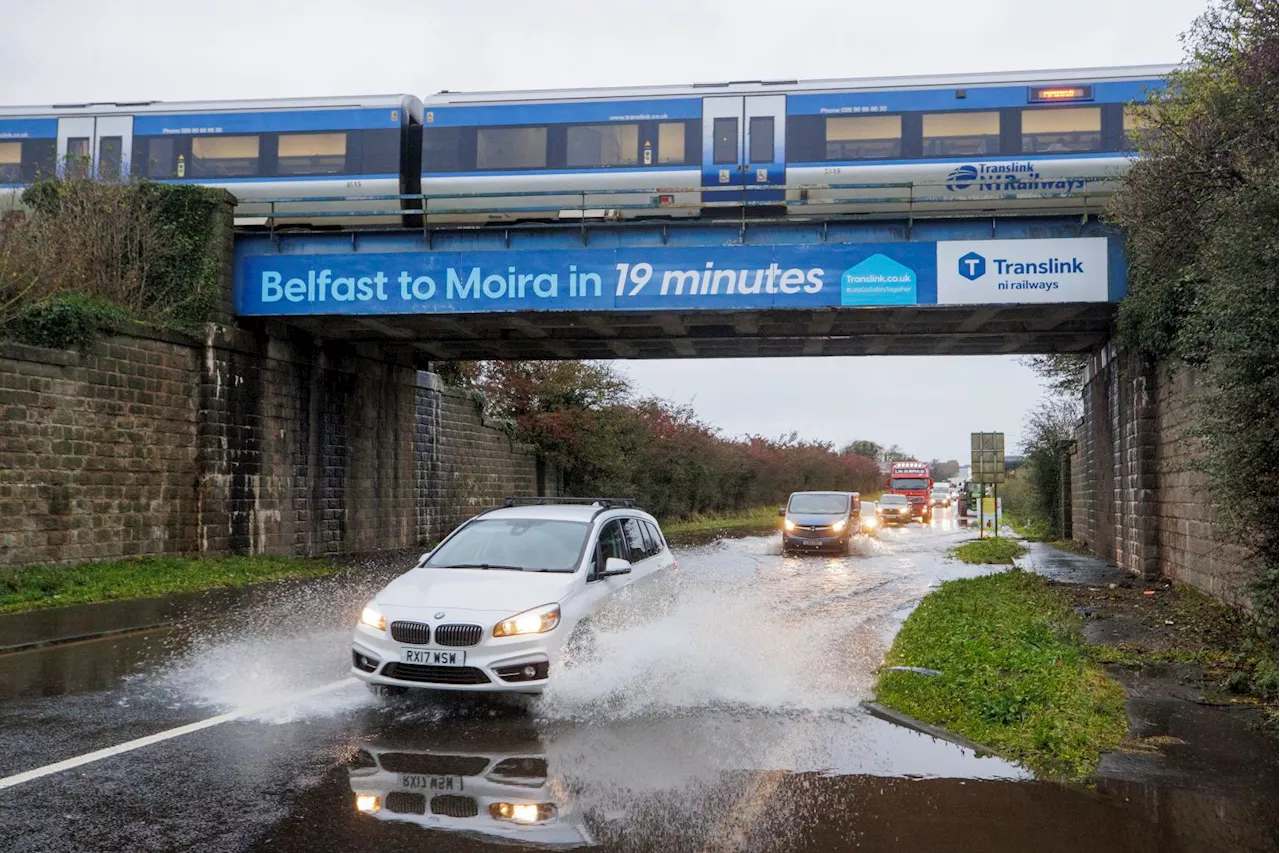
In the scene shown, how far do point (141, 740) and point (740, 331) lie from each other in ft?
55.6

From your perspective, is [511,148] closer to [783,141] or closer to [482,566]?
[783,141]

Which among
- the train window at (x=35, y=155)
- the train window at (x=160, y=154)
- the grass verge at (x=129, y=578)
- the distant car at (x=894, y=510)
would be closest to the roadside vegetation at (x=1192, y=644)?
the grass verge at (x=129, y=578)

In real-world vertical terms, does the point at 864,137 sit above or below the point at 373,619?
above

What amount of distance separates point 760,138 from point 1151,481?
951cm

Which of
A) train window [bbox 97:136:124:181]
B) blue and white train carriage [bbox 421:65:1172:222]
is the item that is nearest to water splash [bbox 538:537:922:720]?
blue and white train carriage [bbox 421:65:1172:222]

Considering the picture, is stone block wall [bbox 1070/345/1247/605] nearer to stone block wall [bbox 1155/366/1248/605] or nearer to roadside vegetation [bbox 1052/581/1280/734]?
stone block wall [bbox 1155/366/1248/605]

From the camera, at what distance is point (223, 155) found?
20.4 meters

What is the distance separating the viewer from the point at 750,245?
1847 cm

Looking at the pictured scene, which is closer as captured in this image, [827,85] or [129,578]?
[129,578]

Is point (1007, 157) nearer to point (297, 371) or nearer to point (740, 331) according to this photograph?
point (740, 331)

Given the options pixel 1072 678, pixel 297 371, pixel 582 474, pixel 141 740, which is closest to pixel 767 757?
pixel 1072 678

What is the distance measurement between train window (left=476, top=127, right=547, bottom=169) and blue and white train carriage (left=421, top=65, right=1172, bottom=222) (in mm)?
27

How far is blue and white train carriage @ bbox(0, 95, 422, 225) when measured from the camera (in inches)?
792

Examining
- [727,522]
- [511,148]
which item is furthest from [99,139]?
[727,522]
